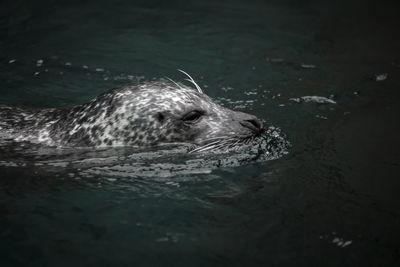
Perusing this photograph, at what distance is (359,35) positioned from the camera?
33.0ft

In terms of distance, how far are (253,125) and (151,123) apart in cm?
112

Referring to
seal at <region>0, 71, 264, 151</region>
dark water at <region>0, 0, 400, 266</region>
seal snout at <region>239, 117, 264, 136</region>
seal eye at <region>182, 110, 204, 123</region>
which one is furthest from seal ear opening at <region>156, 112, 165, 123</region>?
seal snout at <region>239, 117, 264, 136</region>

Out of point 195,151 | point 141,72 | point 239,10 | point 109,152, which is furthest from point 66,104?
point 239,10

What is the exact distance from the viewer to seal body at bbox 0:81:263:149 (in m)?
5.72

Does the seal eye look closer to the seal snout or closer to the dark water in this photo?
the seal snout

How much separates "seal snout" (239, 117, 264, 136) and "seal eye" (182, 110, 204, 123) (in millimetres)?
470

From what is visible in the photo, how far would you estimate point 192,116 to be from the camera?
580 centimetres

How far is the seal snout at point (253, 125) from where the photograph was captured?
227 inches

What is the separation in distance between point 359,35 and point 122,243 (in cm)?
742

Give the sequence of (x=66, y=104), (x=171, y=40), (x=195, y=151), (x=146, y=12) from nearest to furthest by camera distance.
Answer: (x=195, y=151), (x=66, y=104), (x=171, y=40), (x=146, y=12)

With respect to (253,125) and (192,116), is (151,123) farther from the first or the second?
(253,125)

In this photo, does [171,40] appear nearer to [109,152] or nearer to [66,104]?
[66,104]

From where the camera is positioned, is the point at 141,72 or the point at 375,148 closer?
the point at 375,148

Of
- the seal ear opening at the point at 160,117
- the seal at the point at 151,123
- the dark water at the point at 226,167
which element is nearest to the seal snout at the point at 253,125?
the seal at the point at 151,123
